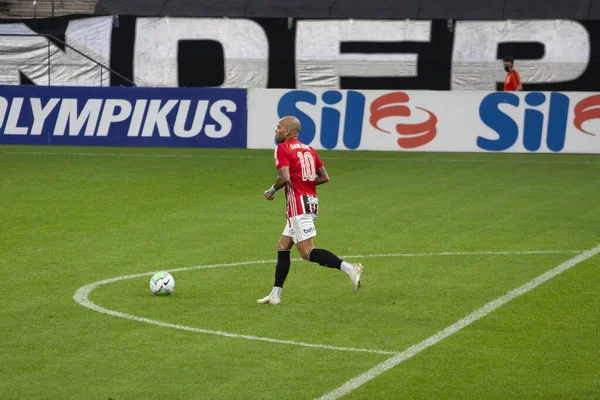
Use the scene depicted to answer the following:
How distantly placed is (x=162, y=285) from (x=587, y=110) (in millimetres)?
17548

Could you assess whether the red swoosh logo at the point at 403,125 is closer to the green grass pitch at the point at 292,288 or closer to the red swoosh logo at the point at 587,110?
the red swoosh logo at the point at 587,110

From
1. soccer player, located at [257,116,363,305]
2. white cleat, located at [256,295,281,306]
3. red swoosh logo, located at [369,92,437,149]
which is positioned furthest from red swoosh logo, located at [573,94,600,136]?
white cleat, located at [256,295,281,306]

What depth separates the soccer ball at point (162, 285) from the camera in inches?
423

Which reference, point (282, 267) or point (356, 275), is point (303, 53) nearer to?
point (282, 267)

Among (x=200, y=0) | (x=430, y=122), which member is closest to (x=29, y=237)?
(x=430, y=122)

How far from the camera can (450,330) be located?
947 centimetres

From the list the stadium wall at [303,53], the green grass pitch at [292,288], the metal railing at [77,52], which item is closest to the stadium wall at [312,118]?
the green grass pitch at [292,288]

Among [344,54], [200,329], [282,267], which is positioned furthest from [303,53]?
[200,329]

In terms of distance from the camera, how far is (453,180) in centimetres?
2172

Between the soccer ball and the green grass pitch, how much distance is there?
13cm

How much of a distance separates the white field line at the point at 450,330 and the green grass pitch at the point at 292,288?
77mm

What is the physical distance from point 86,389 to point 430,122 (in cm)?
1991

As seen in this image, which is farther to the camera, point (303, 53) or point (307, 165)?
point (303, 53)

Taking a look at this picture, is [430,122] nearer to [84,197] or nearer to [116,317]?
[84,197]
